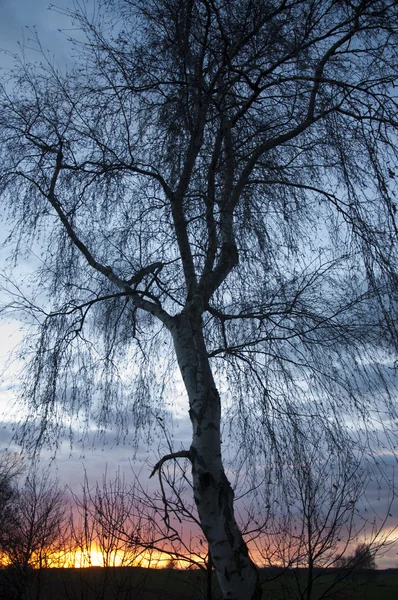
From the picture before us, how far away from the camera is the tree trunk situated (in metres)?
3.20

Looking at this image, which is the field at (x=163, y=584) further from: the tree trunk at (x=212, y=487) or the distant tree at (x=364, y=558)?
the tree trunk at (x=212, y=487)

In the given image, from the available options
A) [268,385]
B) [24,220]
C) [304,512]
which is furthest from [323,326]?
[24,220]

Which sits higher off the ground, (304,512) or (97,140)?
(97,140)

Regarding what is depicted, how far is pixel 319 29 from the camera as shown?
4488 millimetres

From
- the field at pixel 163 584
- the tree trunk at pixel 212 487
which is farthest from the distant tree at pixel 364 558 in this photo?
the tree trunk at pixel 212 487

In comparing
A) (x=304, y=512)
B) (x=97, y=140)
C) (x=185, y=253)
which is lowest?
(x=304, y=512)

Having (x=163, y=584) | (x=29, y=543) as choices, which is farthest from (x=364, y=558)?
(x=29, y=543)

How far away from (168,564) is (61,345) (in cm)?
231

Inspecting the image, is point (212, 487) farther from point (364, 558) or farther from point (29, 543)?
point (29, 543)

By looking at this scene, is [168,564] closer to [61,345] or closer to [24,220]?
[61,345]

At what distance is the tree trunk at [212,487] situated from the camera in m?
3.20

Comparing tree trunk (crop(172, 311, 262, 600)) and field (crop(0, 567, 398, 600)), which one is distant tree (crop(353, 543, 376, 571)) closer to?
field (crop(0, 567, 398, 600))

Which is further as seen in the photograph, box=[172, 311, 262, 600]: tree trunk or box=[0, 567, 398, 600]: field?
box=[0, 567, 398, 600]: field

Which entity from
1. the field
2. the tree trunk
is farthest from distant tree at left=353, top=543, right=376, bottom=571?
the tree trunk
